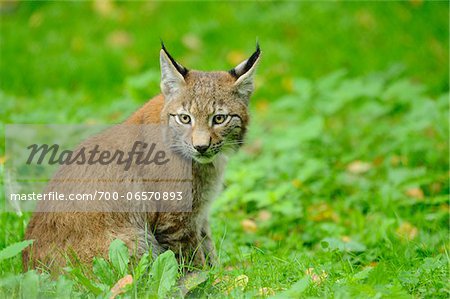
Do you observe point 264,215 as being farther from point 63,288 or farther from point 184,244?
point 63,288

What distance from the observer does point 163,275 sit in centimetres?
412

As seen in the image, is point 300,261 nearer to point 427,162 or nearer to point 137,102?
point 427,162

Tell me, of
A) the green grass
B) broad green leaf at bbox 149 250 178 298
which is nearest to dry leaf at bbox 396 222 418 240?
the green grass

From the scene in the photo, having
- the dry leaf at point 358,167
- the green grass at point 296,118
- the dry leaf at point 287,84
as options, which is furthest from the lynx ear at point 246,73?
the dry leaf at point 287,84

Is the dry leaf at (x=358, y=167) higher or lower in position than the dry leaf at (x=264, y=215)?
higher

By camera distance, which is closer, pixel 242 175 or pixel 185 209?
pixel 185 209

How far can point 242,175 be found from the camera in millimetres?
6840

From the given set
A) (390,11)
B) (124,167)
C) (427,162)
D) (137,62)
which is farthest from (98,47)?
(124,167)

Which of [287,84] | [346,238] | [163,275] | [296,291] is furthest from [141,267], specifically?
[287,84]

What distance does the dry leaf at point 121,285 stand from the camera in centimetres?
399

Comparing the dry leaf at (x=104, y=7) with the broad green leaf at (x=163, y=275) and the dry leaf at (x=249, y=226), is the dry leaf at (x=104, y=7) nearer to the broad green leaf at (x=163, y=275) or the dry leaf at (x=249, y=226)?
the dry leaf at (x=249, y=226)

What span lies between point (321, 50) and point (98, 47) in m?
3.29

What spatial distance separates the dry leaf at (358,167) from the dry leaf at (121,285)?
12.1 ft

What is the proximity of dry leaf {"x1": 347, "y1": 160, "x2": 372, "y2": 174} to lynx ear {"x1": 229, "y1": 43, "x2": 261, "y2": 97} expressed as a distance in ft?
8.28
